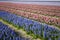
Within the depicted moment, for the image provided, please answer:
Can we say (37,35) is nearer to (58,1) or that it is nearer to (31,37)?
(31,37)

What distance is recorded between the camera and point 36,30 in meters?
3.90

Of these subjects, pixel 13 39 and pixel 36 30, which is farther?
pixel 36 30

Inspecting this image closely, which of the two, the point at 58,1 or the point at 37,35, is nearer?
the point at 37,35

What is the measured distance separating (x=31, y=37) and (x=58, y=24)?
5.14ft

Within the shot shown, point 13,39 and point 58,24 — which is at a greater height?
point 13,39

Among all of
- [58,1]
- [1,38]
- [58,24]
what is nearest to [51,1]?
[58,1]

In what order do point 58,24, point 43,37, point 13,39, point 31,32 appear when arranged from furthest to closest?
point 58,24 < point 31,32 < point 43,37 < point 13,39

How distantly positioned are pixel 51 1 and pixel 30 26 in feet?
41.2

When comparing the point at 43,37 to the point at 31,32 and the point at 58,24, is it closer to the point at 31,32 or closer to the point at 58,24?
the point at 31,32

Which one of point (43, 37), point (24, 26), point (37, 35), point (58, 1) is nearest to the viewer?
point (43, 37)

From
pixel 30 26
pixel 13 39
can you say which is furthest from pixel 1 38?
pixel 30 26

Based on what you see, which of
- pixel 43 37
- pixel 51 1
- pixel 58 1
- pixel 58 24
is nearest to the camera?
pixel 43 37

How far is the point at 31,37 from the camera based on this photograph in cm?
371

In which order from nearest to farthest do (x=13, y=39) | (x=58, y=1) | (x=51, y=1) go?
(x=13, y=39) < (x=58, y=1) < (x=51, y=1)
